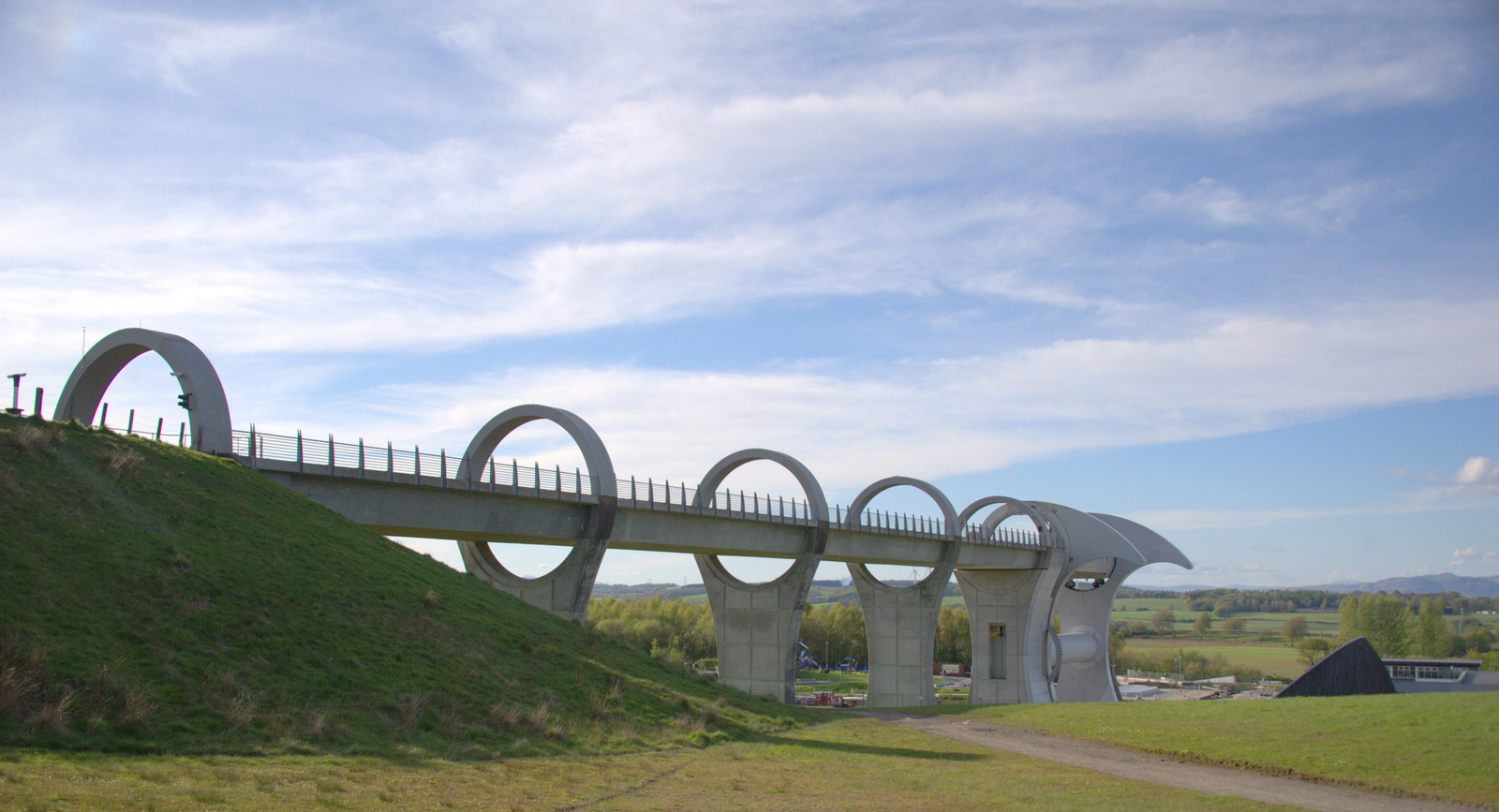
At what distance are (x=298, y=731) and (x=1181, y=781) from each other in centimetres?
1711

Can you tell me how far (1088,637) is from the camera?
7212 centimetres

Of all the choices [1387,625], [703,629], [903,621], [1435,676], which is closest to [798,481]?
[903,621]

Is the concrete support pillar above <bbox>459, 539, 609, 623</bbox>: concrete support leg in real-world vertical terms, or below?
below

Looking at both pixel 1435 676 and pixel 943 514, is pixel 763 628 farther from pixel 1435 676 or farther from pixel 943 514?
pixel 1435 676

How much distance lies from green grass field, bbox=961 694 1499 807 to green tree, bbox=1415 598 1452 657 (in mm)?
87802

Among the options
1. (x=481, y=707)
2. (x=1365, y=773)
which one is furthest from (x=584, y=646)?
(x=1365, y=773)

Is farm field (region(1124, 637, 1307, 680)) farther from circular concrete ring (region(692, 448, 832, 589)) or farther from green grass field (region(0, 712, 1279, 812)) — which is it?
green grass field (region(0, 712, 1279, 812))

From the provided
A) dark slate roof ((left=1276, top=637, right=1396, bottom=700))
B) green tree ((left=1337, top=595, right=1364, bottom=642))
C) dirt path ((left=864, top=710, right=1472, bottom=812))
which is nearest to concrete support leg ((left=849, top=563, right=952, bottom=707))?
dark slate roof ((left=1276, top=637, right=1396, bottom=700))

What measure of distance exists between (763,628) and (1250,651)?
6118 inches

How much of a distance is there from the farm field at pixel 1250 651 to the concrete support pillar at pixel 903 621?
8701 cm

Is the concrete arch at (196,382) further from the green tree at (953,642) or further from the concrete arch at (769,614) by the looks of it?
the green tree at (953,642)

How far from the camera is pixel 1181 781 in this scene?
19.6 meters

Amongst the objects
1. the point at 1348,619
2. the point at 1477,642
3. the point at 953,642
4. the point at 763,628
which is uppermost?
the point at 763,628

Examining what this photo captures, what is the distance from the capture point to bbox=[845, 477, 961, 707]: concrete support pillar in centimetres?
5734
